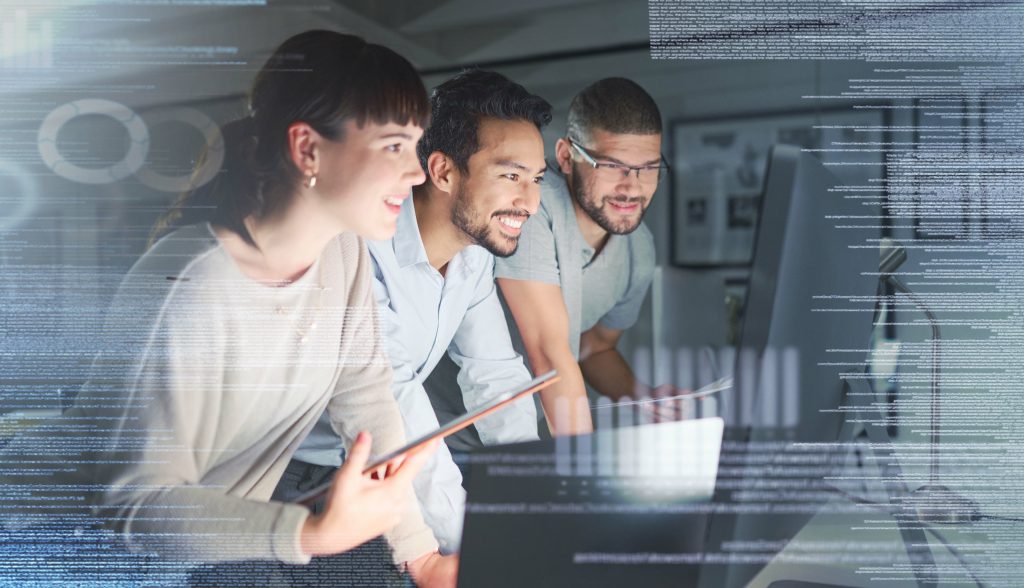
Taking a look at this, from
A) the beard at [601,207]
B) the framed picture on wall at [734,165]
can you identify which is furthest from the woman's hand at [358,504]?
the framed picture on wall at [734,165]

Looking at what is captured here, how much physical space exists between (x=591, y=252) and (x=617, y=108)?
0.24 meters

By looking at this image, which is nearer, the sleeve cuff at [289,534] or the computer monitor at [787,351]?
the computer monitor at [787,351]

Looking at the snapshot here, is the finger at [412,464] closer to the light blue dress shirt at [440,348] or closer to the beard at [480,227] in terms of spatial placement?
the light blue dress shirt at [440,348]

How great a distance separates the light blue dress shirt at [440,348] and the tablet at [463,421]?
0.05 feet

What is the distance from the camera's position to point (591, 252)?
46.2 inches

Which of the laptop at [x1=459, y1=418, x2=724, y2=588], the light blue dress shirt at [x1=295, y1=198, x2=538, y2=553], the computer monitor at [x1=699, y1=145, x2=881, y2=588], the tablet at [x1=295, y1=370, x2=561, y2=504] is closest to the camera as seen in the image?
the computer monitor at [x1=699, y1=145, x2=881, y2=588]

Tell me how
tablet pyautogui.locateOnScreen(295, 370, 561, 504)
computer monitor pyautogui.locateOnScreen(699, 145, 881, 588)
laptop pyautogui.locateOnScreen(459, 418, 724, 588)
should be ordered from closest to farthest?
1. computer monitor pyautogui.locateOnScreen(699, 145, 881, 588)
2. laptop pyautogui.locateOnScreen(459, 418, 724, 588)
3. tablet pyautogui.locateOnScreen(295, 370, 561, 504)

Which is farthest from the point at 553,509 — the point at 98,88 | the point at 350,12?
the point at 98,88

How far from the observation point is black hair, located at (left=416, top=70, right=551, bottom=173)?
111 centimetres

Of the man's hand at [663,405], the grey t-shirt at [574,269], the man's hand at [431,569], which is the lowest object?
the man's hand at [431,569]

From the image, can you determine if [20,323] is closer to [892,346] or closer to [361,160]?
[361,160]

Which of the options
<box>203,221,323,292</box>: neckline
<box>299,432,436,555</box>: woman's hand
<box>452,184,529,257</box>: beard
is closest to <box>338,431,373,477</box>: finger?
<box>299,432,436,555</box>: woman's hand

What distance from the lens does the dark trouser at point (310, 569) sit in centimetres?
109
